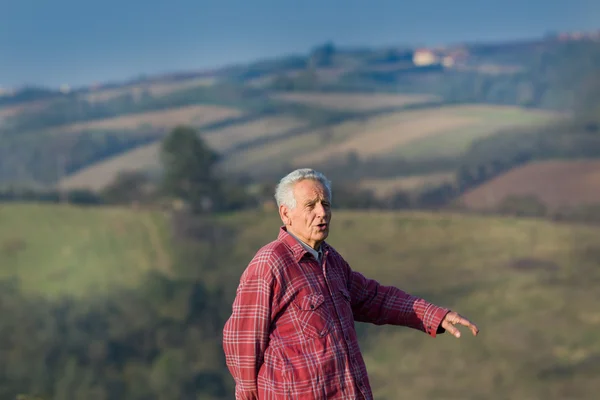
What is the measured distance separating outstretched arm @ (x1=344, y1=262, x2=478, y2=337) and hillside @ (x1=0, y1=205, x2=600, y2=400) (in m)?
45.1

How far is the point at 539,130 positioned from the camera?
187ft

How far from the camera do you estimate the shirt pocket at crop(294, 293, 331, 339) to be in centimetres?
348

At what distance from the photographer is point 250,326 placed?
346 cm

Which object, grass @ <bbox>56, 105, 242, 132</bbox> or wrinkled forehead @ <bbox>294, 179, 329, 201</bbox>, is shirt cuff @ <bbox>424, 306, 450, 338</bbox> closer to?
wrinkled forehead @ <bbox>294, 179, 329, 201</bbox>

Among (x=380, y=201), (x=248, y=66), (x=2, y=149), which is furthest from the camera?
(x=248, y=66)

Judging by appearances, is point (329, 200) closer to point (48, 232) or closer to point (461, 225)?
point (461, 225)

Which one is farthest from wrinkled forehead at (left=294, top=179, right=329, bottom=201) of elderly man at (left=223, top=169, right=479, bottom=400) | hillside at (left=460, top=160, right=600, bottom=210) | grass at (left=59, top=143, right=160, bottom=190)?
grass at (left=59, top=143, right=160, bottom=190)

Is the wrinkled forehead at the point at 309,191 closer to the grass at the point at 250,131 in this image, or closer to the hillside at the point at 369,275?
the hillside at the point at 369,275

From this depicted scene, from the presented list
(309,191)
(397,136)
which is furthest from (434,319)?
(397,136)

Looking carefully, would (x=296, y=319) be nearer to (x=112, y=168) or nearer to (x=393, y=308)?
(x=393, y=308)

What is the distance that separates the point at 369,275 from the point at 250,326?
4987 centimetres

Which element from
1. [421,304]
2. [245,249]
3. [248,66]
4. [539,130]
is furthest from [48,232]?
[421,304]

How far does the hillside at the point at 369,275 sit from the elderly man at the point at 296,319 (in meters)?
45.6

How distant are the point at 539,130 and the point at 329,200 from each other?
55.3 meters
